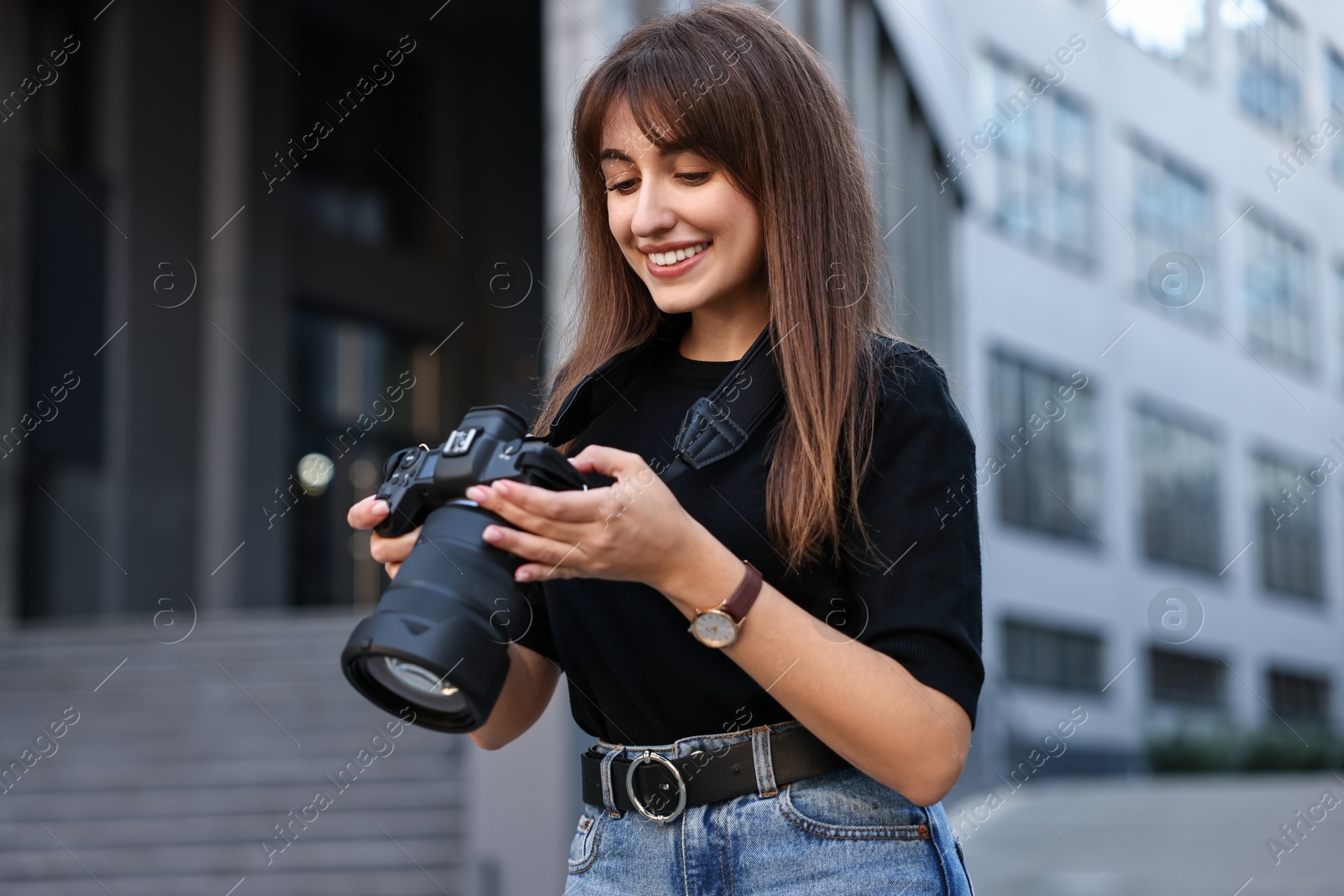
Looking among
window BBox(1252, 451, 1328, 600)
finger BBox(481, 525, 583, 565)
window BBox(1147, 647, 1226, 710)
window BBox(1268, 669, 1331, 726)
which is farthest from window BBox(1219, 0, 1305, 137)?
finger BBox(481, 525, 583, 565)

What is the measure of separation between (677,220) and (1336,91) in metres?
29.5

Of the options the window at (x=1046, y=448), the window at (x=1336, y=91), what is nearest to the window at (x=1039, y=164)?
the window at (x=1046, y=448)

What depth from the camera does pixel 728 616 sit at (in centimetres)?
139

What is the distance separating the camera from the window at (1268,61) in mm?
24953

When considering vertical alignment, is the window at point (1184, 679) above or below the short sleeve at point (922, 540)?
below

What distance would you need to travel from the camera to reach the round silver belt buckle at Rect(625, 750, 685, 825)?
1.52m

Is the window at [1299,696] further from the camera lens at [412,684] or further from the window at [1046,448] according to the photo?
the camera lens at [412,684]

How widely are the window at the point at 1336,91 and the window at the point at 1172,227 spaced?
4.66 metres

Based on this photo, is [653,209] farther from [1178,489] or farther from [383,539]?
[1178,489]

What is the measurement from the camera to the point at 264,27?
13.6 m

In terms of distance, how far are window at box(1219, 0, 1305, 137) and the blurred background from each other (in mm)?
112

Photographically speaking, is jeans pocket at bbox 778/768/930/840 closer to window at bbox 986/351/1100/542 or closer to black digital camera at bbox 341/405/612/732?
black digital camera at bbox 341/405/612/732

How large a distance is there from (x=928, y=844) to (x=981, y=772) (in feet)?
31.5

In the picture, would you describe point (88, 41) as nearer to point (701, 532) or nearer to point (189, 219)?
point (189, 219)
